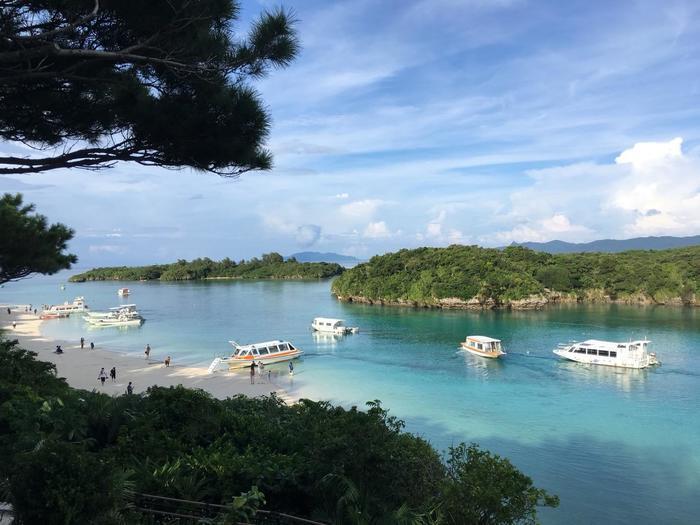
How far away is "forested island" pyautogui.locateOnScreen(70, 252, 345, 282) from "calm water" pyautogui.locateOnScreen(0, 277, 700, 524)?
70.8 metres

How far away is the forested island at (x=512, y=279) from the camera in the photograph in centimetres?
5775

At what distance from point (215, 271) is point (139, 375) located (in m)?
106

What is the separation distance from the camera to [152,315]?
56875 millimetres

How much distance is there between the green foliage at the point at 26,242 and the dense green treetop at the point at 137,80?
28.0 feet

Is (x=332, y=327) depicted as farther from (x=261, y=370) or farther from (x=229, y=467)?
(x=229, y=467)

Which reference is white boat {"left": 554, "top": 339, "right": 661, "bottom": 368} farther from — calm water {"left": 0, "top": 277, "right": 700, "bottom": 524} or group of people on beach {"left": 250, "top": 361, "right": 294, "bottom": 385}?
group of people on beach {"left": 250, "top": 361, "right": 294, "bottom": 385}

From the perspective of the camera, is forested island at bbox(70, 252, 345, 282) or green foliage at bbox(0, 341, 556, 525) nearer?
green foliage at bbox(0, 341, 556, 525)

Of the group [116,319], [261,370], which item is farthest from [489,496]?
[116,319]

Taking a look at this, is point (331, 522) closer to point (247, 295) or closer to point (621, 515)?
point (621, 515)

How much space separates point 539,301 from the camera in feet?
185

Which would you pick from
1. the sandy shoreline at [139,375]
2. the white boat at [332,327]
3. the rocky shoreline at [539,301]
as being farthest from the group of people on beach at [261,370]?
the rocky shoreline at [539,301]

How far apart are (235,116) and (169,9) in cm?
181

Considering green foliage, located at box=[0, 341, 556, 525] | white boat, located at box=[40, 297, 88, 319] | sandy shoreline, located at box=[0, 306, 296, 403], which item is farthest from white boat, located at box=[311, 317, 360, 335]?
white boat, located at box=[40, 297, 88, 319]

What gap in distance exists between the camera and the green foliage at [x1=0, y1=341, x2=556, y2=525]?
444 cm
